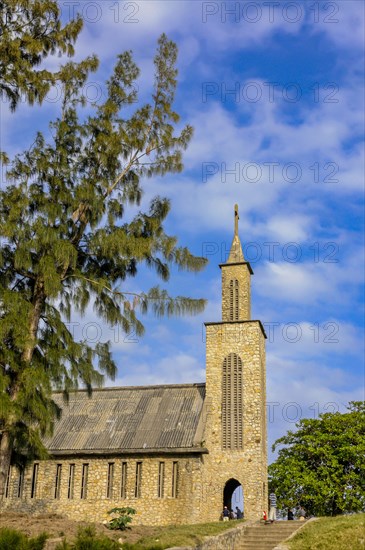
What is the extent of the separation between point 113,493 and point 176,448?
3239 millimetres

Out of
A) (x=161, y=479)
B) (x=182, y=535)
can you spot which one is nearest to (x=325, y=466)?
(x=161, y=479)

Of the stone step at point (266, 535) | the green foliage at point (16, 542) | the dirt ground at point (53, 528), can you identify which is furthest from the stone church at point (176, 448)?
the green foliage at point (16, 542)

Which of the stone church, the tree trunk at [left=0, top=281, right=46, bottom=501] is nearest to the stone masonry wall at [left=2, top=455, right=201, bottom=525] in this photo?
the stone church

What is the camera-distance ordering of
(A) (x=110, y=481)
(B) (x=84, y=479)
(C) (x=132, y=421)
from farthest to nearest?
(C) (x=132, y=421) < (B) (x=84, y=479) < (A) (x=110, y=481)

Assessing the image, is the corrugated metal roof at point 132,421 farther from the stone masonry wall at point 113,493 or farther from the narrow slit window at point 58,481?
the narrow slit window at point 58,481

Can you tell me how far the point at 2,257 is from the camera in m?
14.9

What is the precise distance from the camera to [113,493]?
87.4 ft

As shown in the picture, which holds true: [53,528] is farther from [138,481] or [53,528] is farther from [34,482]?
[34,482]

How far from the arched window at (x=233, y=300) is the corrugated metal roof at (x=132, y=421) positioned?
11.4ft

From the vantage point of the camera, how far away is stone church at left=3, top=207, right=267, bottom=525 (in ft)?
86.0

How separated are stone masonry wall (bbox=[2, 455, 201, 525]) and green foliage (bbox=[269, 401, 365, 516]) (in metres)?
9.52

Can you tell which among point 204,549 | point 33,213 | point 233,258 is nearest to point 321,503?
point 233,258

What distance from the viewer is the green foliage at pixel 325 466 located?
32406mm

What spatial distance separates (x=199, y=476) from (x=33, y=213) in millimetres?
14671
